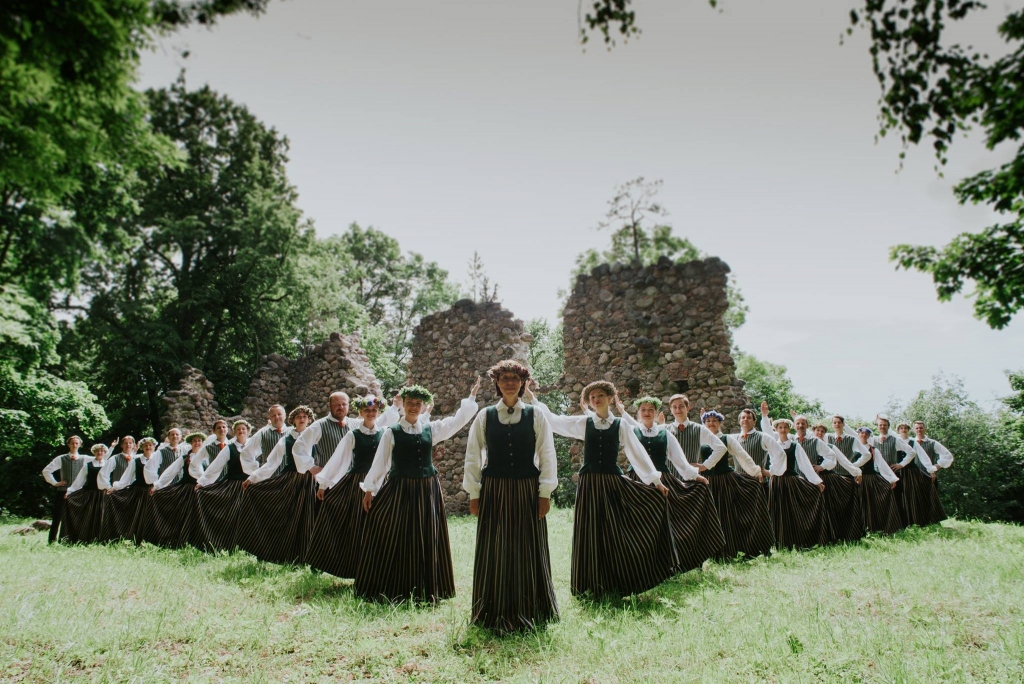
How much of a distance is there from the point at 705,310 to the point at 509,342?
13.1 ft

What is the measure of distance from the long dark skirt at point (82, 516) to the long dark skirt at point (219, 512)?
8.39 feet

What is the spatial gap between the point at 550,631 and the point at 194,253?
2.90 metres

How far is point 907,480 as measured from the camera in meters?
8.84

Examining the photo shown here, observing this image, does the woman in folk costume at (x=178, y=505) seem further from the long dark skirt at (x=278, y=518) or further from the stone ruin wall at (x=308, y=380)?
the stone ruin wall at (x=308, y=380)

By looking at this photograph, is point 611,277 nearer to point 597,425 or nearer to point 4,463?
point 597,425

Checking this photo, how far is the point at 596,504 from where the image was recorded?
173 inches

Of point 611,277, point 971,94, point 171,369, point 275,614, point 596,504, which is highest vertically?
point 611,277

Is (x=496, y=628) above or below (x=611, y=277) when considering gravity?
below

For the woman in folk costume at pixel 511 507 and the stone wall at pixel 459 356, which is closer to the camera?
the woman in folk costume at pixel 511 507

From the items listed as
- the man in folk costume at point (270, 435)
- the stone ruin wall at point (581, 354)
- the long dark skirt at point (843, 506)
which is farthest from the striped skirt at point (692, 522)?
Result: the man in folk costume at point (270, 435)

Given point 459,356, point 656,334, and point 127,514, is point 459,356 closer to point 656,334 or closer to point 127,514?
point 656,334

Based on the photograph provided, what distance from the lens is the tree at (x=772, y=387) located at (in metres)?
23.7

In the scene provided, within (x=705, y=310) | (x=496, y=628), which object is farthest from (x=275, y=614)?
(x=705, y=310)

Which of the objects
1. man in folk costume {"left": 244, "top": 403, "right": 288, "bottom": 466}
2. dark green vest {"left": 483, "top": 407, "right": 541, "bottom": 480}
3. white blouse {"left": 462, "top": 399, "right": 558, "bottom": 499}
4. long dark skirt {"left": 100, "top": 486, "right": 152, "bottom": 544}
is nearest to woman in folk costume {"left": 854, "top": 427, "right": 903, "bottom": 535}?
white blouse {"left": 462, "top": 399, "right": 558, "bottom": 499}
